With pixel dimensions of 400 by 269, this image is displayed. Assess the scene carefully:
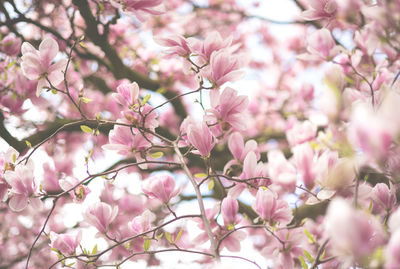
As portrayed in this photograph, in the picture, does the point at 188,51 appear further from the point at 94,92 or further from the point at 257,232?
the point at 257,232

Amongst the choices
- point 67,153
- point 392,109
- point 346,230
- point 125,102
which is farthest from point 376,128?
point 67,153

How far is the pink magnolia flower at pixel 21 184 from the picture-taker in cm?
114

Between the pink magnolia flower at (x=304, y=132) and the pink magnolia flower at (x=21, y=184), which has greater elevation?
the pink magnolia flower at (x=21, y=184)

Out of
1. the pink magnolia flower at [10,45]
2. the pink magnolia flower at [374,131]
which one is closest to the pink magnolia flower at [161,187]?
the pink magnolia flower at [374,131]

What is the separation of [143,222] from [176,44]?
64 cm

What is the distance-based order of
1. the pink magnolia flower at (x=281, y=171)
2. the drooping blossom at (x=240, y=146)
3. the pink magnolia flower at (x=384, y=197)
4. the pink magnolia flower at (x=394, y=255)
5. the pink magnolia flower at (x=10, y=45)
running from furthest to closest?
the pink magnolia flower at (x=10, y=45)
the drooping blossom at (x=240, y=146)
the pink magnolia flower at (x=384, y=197)
the pink magnolia flower at (x=281, y=171)
the pink magnolia flower at (x=394, y=255)

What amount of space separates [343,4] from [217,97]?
1.85 feet

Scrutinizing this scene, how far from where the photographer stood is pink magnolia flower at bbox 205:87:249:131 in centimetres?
122

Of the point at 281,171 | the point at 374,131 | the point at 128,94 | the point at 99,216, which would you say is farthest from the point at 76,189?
the point at 374,131

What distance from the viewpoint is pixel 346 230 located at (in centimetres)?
54

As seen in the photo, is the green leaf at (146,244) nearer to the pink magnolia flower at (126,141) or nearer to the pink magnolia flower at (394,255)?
the pink magnolia flower at (126,141)

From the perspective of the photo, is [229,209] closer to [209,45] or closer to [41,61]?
[209,45]

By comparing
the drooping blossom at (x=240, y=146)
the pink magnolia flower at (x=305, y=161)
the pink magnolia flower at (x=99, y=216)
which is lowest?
the pink magnolia flower at (x=99, y=216)

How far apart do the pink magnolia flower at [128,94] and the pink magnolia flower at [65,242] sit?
0.51 metres
